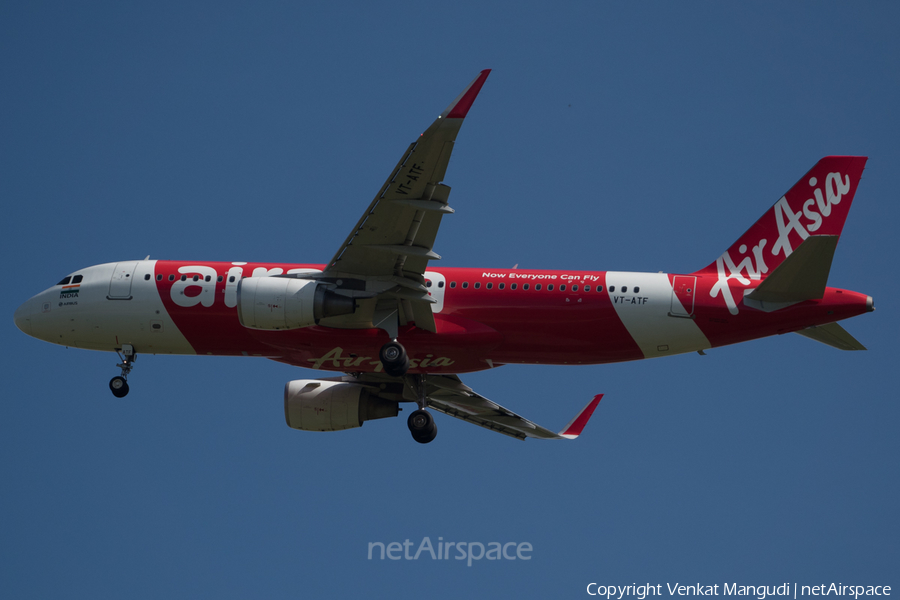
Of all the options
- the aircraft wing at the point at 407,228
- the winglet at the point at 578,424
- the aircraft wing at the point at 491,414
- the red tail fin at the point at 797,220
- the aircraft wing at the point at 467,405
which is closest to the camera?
the aircraft wing at the point at 407,228

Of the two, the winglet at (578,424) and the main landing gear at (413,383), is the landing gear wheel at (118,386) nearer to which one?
the main landing gear at (413,383)

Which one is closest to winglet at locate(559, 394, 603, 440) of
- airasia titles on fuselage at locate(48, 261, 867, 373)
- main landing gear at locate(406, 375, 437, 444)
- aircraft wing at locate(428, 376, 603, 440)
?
aircraft wing at locate(428, 376, 603, 440)

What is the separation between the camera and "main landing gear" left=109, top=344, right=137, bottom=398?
115 ft

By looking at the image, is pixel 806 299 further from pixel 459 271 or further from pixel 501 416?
pixel 501 416

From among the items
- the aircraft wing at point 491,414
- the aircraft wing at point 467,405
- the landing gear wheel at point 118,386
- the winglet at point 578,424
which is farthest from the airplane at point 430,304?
the winglet at point 578,424

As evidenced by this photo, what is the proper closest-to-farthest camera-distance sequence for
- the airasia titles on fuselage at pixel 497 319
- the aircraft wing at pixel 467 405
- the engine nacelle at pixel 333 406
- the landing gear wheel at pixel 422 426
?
1. the airasia titles on fuselage at pixel 497 319
2. the landing gear wheel at pixel 422 426
3. the engine nacelle at pixel 333 406
4. the aircraft wing at pixel 467 405

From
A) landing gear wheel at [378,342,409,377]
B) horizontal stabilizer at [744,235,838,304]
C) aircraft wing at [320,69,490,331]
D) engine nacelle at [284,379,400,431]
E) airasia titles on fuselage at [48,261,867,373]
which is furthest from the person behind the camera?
engine nacelle at [284,379,400,431]

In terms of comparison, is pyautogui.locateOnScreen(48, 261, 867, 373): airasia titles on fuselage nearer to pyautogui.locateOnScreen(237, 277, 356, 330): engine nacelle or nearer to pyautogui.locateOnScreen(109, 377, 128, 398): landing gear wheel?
pyautogui.locateOnScreen(237, 277, 356, 330): engine nacelle

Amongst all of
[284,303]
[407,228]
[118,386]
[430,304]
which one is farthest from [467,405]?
[118,386]

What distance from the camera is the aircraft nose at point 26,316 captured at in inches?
1409

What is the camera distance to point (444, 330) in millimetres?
32531

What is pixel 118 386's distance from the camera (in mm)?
35156

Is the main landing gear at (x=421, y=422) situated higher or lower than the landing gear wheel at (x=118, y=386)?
lower

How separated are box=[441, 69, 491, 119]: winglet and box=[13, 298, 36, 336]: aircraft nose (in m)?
17.6
